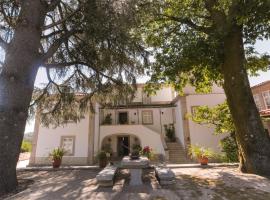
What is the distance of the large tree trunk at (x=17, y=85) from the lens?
607 cm

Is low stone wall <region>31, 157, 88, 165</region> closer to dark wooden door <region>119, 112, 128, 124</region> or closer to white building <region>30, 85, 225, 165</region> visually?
white building <region>30, 85, 225, 165</region>

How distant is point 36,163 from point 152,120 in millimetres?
12497

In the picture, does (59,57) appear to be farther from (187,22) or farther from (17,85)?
(187,22)

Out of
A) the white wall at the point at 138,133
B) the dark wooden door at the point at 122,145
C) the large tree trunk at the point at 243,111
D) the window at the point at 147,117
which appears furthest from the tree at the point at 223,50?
the dark wooden door at the point at 122,145

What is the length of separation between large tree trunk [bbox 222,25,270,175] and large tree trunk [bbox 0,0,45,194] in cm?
762

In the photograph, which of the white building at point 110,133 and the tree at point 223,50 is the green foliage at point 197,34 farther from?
the white building at point 110,133

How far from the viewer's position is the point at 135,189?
21.4 ft

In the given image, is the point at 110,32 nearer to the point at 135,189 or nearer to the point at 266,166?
the point at 135,189

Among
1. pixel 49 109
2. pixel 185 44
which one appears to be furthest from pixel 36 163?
pixel 185 44

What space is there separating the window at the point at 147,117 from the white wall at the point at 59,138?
745 cm

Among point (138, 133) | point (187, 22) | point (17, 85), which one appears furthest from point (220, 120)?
point (17, 85)

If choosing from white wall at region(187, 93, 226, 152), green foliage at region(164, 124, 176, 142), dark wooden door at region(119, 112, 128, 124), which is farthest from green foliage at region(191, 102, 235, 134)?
dark wooden door at region(119, 112, 128, 124)

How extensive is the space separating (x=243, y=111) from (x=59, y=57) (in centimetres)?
875

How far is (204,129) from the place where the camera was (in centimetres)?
1767
